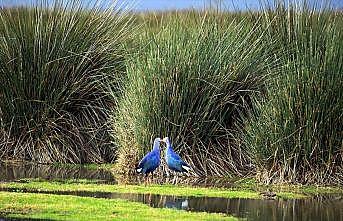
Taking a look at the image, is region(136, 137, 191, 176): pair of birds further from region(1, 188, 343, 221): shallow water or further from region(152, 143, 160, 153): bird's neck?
region(1, 188, 343, 221): shallow water

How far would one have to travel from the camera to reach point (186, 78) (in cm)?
1540

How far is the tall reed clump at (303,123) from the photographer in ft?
47.9

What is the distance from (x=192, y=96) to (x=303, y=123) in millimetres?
1939

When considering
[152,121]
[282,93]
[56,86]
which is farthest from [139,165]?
[56,86]

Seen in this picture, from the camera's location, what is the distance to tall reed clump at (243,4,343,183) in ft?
47.9

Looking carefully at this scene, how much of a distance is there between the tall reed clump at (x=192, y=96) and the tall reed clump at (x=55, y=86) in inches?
45.7

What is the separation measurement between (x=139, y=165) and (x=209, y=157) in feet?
6.53

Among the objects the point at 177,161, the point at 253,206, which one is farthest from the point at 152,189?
the point at 253,206

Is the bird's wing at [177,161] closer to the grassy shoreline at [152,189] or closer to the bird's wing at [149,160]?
the bird's wing at [149,160]

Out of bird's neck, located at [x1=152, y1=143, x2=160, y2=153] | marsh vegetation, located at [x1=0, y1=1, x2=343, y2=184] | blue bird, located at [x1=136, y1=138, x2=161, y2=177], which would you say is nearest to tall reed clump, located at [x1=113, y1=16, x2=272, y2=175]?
marsh vegetation, located at [x1=0, y1=1, x2=343, y2=184]

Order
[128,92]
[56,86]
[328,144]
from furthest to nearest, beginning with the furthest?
[56,86] → [128,92] → [328,144]

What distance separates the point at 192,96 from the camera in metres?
15.5

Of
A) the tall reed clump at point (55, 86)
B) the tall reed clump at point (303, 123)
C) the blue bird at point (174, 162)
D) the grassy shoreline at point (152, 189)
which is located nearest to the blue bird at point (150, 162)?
the blue bird at point (174, 162)

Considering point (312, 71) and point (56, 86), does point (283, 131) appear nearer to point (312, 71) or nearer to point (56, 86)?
point (312, 71)
